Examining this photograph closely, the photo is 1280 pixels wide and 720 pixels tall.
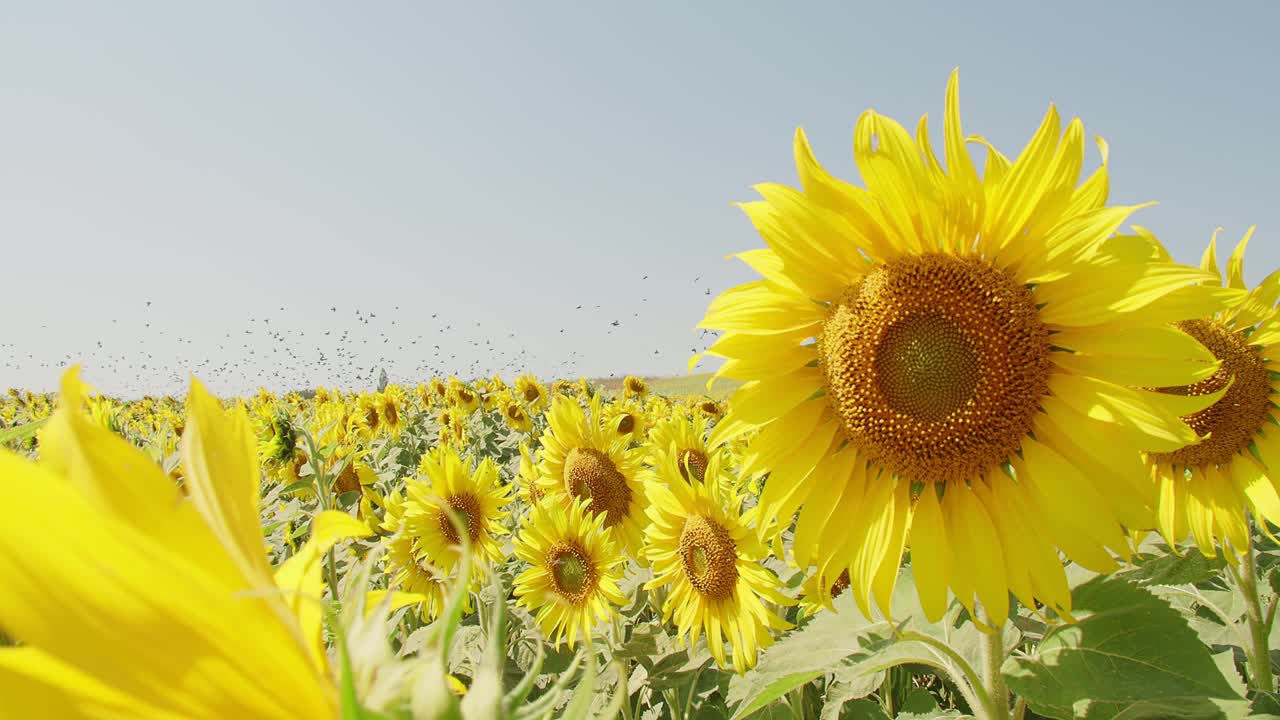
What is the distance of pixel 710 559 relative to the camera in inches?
132

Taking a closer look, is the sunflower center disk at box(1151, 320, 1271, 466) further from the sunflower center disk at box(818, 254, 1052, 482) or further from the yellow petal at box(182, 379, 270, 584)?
the yellow petal at box(182, 379, 270, 584)

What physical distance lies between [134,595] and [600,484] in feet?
15.0

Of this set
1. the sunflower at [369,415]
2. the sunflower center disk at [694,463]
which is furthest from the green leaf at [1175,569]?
the sunflower at [369,415]

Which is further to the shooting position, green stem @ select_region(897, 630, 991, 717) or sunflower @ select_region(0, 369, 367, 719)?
green stem @ select_region(897, 630, 991, 717)

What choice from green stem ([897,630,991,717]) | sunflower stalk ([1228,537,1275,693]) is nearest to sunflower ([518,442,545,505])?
green stem ([897,630,991,717])

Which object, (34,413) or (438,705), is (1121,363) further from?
(34,413)

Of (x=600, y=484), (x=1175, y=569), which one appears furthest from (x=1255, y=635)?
(x=600, y=484)

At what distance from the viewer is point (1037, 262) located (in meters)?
1.66

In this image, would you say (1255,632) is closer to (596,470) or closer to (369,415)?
(596,470)

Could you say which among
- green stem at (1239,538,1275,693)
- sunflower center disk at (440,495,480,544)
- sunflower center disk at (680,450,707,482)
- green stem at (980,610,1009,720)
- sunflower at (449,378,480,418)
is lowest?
green stem at (1239,538,1275,693)

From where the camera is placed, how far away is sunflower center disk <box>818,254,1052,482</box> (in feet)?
5.56

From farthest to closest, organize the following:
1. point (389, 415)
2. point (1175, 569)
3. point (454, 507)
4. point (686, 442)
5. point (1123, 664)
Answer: point (389, 415) < point (686, 442) < point (454, 507) < point (1175, 569) < point (1123, 664)

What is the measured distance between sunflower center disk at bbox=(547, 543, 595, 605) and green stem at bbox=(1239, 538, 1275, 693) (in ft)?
9.51

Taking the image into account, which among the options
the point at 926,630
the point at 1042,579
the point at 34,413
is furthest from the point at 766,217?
the point at 34,413
